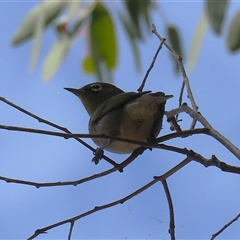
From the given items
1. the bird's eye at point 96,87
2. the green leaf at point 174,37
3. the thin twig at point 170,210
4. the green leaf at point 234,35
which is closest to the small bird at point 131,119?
the thin twig at point 170,210

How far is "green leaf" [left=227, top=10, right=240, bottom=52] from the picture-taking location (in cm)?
107

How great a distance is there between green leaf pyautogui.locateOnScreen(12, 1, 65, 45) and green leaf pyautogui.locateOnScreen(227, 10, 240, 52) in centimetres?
50

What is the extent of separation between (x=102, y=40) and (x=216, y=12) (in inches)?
17.5

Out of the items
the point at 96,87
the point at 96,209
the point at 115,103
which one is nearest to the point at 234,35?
the point at 96,209

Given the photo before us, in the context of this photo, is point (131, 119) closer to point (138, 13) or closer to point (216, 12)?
point (138, 13)

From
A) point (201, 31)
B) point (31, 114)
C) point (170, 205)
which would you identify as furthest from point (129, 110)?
point (201, 31)

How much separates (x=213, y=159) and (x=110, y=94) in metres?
2.34

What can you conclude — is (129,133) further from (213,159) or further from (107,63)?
(107,63)

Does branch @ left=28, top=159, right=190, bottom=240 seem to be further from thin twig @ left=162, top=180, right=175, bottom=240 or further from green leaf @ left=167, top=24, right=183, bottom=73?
green leaf @ left=167, top=24, right=183, bottom=73

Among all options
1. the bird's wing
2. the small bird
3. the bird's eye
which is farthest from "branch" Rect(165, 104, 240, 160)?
the bird's eye

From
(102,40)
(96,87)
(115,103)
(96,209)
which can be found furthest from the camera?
(96,87)

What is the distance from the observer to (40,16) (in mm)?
1297

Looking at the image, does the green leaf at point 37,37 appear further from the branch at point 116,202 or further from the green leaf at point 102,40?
the branch at point 116,202

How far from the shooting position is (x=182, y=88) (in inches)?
90.3
